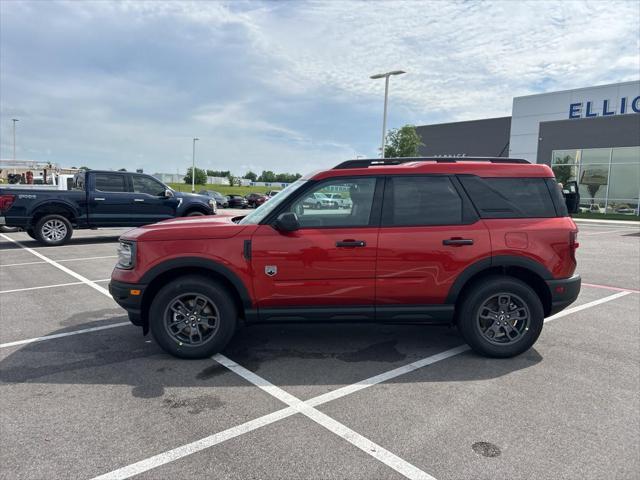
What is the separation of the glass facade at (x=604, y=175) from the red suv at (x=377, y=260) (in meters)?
29.0

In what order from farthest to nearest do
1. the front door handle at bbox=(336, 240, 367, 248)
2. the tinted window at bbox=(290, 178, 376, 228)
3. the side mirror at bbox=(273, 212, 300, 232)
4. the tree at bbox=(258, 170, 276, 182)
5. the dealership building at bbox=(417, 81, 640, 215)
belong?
the tree at bbox=(258, 170, 276, 182) → the dealership building at bbox=(417, 81, 640, 215) → the tinted window at bbox=(290, 178, 376, 228) → the front door handle at bbox=(336, 240, 367, 248) → the side mirror at bbox=(273, 212, 300, 232)

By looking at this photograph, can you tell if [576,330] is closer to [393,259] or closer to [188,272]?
[393,259]

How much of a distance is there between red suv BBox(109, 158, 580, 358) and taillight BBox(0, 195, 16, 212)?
29.0 feet

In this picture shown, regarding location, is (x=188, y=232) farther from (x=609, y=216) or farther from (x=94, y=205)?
(x=609, y=216)

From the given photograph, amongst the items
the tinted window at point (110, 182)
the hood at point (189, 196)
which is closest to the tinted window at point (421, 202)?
the hood at point (189, 196)

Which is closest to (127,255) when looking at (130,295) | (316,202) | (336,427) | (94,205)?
(130,295)

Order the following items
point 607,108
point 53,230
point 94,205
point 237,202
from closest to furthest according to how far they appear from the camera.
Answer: point 53,230 → point 94,205 → point 607,108 → point 237,202

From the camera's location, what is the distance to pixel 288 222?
13.0 ft

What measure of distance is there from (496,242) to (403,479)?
8.03ft

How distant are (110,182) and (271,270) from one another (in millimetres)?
9936

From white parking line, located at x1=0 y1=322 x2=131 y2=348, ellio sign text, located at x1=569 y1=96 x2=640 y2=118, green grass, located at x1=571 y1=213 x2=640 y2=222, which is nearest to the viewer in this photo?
white parking line, located at x1=0 y1=322 x2=131 y2=348

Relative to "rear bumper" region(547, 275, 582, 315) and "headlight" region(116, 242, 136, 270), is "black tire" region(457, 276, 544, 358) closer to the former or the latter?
"rear bumper" region(547, 275, 582, 315)

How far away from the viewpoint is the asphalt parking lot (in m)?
2.64

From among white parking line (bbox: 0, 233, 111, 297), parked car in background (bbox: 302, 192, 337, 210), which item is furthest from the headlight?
white parking line (bbox: 0, 233, 111, 297)
